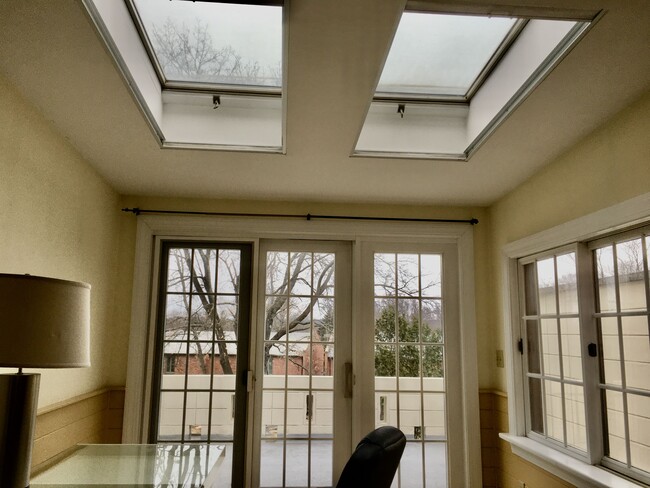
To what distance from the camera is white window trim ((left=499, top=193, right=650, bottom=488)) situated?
94.6 inches

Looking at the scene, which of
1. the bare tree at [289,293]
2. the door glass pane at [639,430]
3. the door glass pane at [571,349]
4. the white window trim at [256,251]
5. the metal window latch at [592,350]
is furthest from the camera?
the bare tree at [289,293]

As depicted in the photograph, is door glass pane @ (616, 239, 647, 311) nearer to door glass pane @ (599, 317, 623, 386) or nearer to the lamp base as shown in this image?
door glass pane @ (599, 317, 623, 386)

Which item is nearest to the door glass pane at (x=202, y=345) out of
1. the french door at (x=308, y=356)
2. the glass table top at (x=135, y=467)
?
the french door at (x=308, y=356)

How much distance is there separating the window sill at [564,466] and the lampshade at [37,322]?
2.35 metres

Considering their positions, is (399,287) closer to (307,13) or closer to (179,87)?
(179,87)

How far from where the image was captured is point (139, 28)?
2242 mm

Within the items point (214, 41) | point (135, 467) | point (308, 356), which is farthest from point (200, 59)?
point (308, 356)

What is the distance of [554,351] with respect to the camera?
316 centimetres

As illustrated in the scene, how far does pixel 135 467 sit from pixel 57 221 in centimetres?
139

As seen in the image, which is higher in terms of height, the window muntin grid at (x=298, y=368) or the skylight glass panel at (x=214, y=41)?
the skylight glass panel at (x=214, y=41)

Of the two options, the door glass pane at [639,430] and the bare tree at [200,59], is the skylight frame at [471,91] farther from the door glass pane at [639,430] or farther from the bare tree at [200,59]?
the door glass pane at [639,430]

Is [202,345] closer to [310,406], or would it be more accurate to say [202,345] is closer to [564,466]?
[310,406]

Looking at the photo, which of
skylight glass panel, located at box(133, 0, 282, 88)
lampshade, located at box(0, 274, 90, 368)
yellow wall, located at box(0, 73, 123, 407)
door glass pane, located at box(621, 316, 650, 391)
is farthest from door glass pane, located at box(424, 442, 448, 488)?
lampshade, located at box(0, 274, 90, 368)

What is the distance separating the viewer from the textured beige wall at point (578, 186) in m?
2.33
